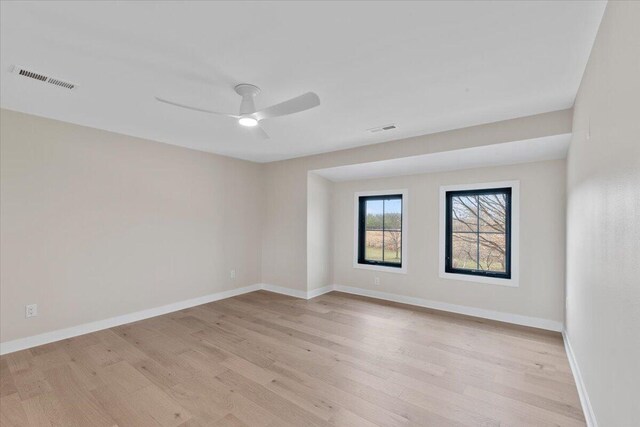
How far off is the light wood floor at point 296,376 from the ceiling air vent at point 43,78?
2382 millimetres

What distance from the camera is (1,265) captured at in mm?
2844

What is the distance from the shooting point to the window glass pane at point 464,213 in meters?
4.09

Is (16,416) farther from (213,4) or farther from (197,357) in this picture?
(213,4)

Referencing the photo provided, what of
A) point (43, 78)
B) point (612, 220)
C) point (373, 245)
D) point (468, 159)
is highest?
point (43, 78)

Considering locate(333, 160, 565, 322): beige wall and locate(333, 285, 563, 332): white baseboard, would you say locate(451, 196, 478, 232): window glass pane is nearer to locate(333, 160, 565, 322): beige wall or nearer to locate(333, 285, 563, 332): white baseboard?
locate(333, 160, 565, 322): beige wall

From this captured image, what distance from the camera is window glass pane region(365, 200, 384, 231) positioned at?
498 cm

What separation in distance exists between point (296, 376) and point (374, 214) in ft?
10.2

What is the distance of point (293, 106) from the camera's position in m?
2.16

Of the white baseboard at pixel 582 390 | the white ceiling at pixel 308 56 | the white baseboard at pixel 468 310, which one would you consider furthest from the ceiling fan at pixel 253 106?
the white baseboard at pixel 468 310

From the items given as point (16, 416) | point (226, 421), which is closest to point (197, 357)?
point (226, 421)

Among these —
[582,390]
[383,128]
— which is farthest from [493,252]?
[383,128]

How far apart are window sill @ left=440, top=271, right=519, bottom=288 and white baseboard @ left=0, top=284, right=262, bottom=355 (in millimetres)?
3407

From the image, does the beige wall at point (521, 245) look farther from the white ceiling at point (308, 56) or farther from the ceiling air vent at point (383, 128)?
the ceiling air vent at point (383, 128)

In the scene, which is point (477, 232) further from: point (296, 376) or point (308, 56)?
point (308, 56)
